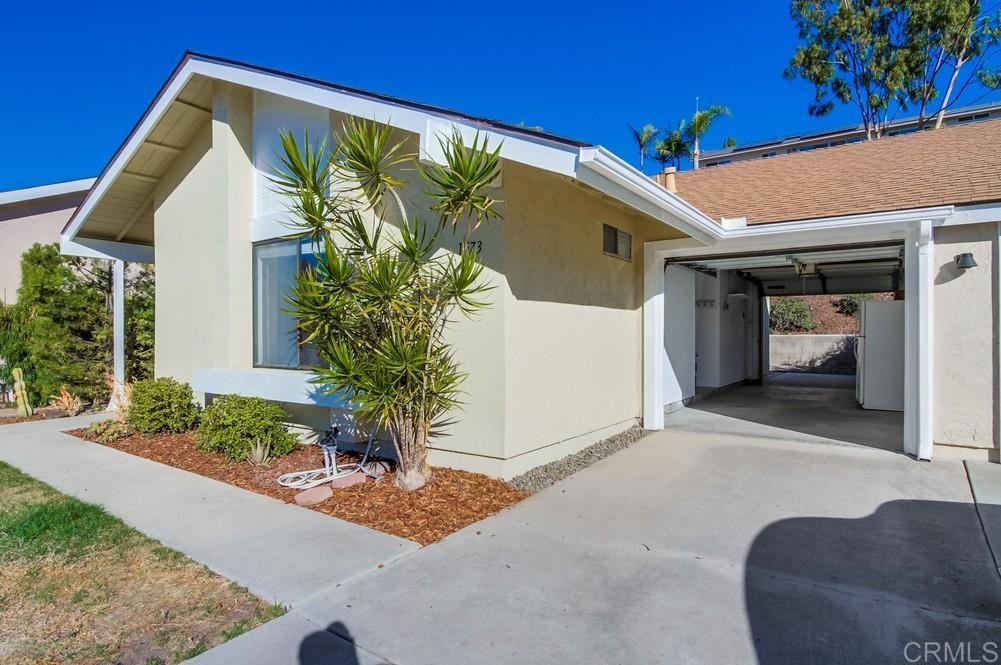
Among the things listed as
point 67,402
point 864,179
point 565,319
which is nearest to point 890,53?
point 864,179

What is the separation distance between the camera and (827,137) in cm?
3506

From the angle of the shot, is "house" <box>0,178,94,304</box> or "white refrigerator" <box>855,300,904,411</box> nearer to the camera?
"white refrigerator" <box>855,300,904,411</box>

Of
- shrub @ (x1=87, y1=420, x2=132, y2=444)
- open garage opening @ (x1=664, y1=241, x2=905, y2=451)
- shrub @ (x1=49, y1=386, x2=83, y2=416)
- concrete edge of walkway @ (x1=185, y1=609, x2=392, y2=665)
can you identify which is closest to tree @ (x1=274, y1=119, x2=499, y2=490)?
concrete edge of walkway @ (x1=185, y1=609, x2=392, y2=665)

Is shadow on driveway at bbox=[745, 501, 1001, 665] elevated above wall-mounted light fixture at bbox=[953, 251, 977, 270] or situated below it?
below

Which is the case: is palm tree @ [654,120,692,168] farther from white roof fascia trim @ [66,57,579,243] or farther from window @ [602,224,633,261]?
white roof fascia trim @ [66,57,579,243]

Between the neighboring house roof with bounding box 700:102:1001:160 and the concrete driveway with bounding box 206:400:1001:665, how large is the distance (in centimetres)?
2804

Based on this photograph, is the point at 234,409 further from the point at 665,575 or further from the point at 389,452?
the point at 665,575

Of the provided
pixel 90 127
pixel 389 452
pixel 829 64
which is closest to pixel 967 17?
pixel 829 64

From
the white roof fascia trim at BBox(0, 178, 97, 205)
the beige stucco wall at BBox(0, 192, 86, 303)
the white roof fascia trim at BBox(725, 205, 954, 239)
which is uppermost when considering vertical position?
the white roof fascia trim at BBox(0, 178, 97, 205)

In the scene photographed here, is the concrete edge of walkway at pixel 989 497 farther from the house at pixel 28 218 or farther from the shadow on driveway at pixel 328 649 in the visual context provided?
the house at pixel 28 218

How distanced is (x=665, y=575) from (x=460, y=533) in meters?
1.69

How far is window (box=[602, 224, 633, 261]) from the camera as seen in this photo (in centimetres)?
786

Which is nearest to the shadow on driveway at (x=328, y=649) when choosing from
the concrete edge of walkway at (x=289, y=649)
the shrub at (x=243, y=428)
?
the concrete edge of walkway at (x=289, y=649)

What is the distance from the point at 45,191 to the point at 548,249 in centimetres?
1314
